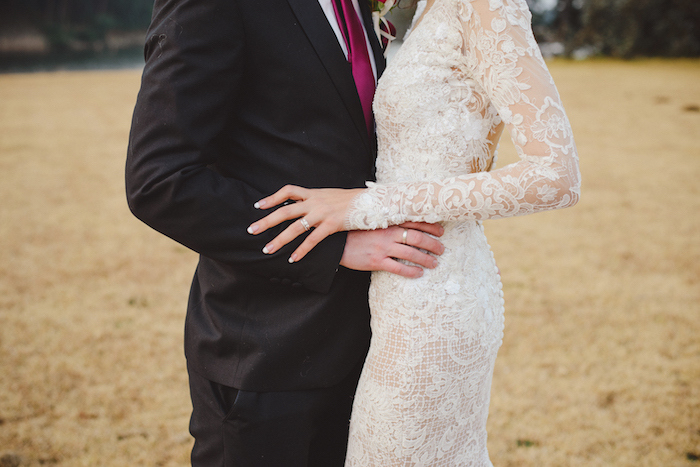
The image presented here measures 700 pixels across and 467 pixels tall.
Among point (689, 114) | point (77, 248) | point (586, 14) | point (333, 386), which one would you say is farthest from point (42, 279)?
point (586, 14)

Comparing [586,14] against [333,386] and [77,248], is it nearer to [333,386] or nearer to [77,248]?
[77,248]

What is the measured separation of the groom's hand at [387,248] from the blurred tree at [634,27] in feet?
83.1

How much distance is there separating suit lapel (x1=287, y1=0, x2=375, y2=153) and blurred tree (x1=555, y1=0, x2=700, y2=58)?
25.3 m

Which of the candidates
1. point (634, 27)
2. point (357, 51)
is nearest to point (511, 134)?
point (357, 51)

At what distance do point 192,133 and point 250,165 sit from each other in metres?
0.21

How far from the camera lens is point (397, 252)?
4.56 feet

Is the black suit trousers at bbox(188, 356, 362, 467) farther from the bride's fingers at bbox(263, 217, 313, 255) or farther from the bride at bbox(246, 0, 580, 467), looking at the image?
the bride's fingers at bbox(263, 217, 313, 255)

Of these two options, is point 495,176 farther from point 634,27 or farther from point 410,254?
point 634,27

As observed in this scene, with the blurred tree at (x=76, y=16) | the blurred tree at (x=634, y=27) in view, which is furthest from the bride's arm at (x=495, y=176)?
the blurred tree at (x=76, y=16)

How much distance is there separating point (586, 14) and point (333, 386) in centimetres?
2762

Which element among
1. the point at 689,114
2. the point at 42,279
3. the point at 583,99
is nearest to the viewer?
the point at 42,279

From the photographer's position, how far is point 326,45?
1.33 metres

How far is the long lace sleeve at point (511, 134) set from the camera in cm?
123

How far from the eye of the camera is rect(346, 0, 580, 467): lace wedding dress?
4.10 ft
